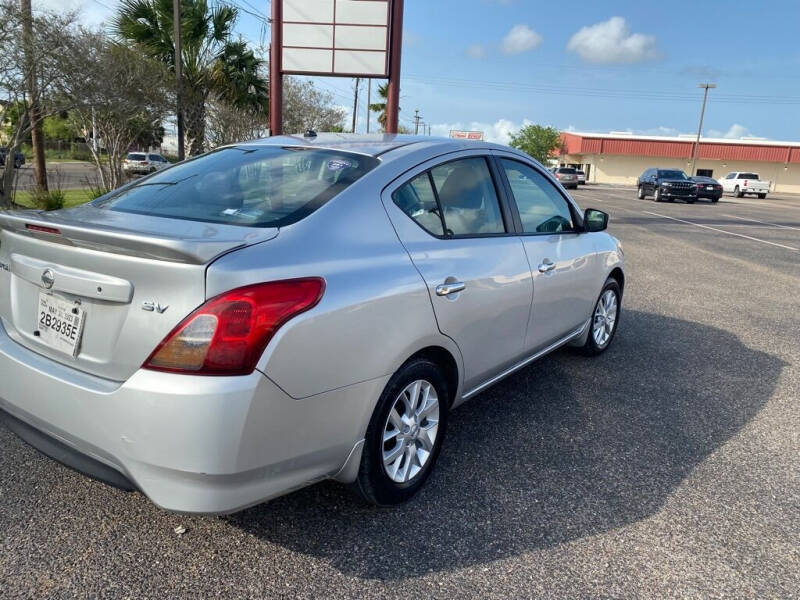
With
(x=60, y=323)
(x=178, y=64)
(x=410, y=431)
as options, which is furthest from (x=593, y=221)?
(x=178, y=64)

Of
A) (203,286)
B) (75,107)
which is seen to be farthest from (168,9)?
(203,286)

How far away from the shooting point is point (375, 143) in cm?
320

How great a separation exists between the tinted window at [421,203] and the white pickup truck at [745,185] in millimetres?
47115

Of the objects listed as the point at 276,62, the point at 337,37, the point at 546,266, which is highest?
the point at 337,37

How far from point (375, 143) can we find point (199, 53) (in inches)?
732

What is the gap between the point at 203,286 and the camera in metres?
A: 1.97

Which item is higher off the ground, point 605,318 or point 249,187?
point 249,187

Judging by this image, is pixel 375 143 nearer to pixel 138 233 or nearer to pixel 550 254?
pixel 550 254

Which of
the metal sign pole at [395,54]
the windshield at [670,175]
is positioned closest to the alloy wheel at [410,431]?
the metal sign pole at [395,54]

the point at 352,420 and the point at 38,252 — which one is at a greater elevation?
the point at 38,252

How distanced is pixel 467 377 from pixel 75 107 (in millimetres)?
13217

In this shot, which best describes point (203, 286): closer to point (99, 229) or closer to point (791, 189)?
point (99, 229)

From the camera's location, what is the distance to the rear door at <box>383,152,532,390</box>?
108 inches

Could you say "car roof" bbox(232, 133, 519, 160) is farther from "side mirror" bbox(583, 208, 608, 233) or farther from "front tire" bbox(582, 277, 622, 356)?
"front tire" bbox(582, 277, 622, 356)
